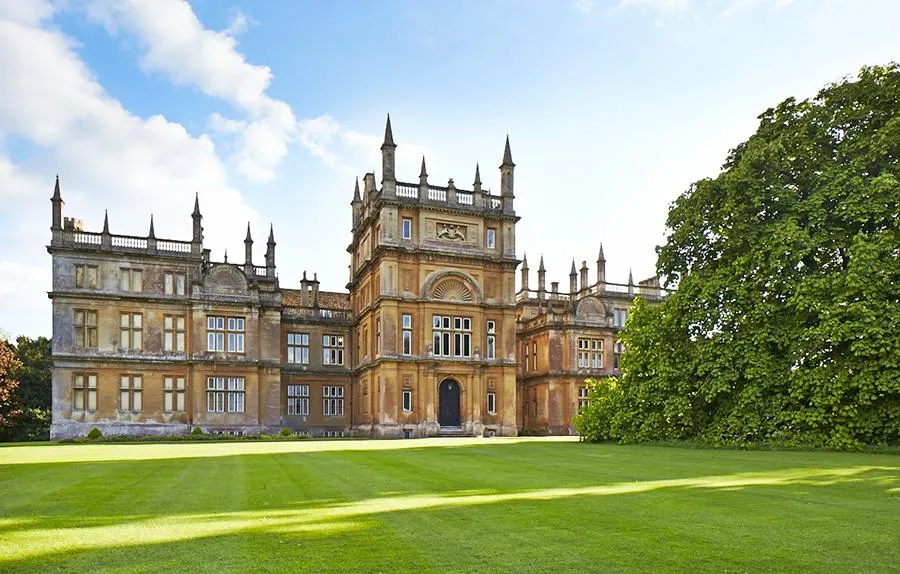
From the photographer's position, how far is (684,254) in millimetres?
27078

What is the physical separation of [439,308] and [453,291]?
162cm

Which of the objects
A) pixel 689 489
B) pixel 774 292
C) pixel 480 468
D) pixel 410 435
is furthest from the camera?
pixel 410 435

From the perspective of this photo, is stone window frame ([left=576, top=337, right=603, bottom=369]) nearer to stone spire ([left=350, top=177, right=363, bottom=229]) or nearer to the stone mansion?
the stone mansion

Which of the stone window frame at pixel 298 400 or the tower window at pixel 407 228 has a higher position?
the tower window at pixel 407 228

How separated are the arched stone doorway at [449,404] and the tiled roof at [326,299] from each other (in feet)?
38.9

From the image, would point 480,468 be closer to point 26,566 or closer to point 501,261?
point 26,566

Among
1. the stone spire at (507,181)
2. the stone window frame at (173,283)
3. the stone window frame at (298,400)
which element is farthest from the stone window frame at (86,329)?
the stone spire at (507,181)

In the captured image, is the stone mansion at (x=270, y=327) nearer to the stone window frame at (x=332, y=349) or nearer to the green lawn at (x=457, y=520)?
the stone window frame at (x=332, y=349)

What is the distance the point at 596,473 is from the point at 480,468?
2809mm

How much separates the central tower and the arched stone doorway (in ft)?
0.21

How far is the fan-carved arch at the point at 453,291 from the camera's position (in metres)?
43.7

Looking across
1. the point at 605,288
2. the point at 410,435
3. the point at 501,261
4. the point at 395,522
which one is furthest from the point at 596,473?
the point at 605,288

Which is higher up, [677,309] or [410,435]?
[677,309]

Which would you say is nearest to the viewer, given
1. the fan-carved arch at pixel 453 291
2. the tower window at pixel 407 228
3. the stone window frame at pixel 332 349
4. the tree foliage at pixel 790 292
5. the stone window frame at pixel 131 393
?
Answer: the tree foliage at pixel 790 292
